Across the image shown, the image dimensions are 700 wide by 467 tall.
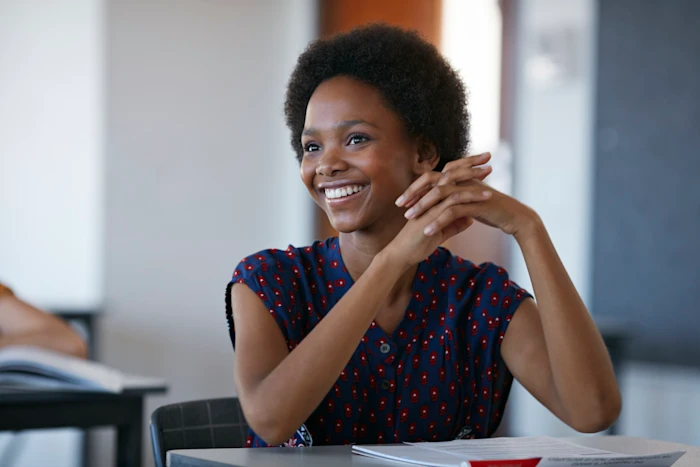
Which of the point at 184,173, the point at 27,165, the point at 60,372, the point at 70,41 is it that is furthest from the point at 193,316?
the point at 60,372

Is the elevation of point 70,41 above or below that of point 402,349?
above

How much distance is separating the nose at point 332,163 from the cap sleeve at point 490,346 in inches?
13.7

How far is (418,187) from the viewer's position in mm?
1545

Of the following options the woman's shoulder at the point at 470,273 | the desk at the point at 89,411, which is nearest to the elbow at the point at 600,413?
the woman's shoulder at the point at 470,273

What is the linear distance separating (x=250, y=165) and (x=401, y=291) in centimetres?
309

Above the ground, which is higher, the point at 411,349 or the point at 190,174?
the point at 190,174

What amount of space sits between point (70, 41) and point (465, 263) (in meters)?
2.84

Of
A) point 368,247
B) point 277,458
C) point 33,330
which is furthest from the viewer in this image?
point 33,330

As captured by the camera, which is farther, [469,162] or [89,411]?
[89,411]

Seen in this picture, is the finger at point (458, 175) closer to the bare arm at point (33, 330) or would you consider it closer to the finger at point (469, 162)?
the finger at point (469, 162)

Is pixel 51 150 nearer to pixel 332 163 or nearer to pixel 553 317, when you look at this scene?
pixel 332 163

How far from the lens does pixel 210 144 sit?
4531 millimetres

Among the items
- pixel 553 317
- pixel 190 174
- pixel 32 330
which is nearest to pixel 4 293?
pixel 32 330

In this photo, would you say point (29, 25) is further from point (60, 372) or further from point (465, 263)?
point (465, 263)
